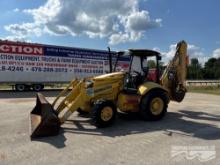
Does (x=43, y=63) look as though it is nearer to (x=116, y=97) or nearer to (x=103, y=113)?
(x=116, y=97)

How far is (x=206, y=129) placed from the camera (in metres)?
9.43

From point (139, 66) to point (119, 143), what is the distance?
4.08 m

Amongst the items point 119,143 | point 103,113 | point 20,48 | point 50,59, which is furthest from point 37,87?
point 119,143

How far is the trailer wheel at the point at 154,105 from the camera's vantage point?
34.6ft

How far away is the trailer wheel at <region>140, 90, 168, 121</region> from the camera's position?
34.6 feet

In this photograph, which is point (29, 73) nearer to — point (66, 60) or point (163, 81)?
point (66, 60)

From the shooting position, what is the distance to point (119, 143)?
7785 mm

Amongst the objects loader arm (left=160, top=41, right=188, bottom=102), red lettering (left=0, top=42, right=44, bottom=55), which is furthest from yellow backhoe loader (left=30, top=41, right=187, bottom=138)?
red lettering (left=0, top=42, right=44, bottom=55)

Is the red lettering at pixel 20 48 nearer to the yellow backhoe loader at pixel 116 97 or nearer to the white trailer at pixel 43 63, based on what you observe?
the white trailer at pixel 43 63

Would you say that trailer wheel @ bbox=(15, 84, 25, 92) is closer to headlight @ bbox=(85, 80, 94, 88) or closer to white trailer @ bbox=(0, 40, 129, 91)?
white trailer @ bbox=(0, 40, 129, 91)

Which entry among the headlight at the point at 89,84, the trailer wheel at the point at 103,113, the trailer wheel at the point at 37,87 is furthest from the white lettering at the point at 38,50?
the trailer wheel at the point at 103,113

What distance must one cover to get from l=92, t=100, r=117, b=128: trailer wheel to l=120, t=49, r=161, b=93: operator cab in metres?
Result: 1.32

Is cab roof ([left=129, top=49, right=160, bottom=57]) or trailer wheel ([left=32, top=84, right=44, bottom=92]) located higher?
cab roof ([left=129, top=49, right=160, bottom=57])

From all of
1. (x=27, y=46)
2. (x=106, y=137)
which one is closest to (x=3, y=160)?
(x=106, y=137)
